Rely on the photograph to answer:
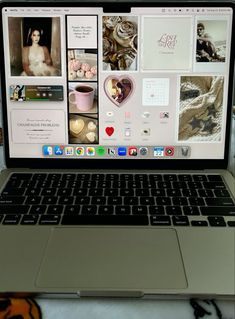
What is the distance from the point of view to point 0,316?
1.43 ft

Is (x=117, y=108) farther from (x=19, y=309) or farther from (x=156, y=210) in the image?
(x=19, y=309)

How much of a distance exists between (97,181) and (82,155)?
7 cm

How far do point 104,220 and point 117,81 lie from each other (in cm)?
26

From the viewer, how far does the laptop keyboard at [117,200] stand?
590 millimetres

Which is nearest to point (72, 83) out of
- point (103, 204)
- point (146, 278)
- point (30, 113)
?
point (30, 113)

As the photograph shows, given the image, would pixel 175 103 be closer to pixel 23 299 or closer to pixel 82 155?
pixel 82 155

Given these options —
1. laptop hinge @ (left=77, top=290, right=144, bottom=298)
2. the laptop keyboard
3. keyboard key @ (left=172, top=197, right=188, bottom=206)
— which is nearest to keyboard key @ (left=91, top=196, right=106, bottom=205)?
the laptop keyboard

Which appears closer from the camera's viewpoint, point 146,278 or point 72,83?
point 146,278

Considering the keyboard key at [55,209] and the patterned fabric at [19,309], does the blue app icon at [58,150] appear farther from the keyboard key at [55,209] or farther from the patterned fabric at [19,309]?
the patterned fabric at [19,309]

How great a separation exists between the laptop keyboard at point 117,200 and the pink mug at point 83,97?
0.12 metres

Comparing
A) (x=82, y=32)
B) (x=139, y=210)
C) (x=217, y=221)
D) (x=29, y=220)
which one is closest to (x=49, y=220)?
(x=29, y=220)

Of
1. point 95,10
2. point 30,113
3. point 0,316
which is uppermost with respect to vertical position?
point 95,10

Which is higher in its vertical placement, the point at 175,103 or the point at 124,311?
the point at 175,103

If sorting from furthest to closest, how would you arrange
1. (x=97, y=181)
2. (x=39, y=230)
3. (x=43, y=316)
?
(x=97, y=181), (x=39, y=230), (x=43, y=316)
